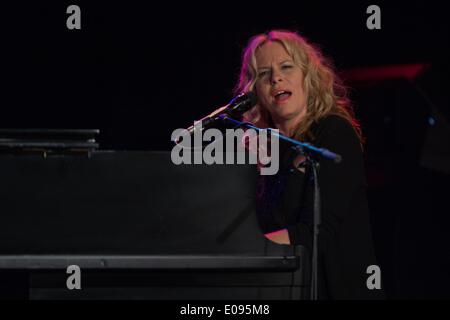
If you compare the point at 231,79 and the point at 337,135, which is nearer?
the point at 337,135

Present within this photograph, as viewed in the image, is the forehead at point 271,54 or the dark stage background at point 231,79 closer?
the forehead at point 271,54

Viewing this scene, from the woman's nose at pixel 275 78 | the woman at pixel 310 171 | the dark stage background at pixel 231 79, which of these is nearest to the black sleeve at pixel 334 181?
the woman at pixel 310 171

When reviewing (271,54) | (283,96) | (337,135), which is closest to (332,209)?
(337,135)

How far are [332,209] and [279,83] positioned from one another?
0.60 metres

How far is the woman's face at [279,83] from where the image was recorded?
2898 millimetres

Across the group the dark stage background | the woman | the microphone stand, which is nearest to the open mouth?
the woman

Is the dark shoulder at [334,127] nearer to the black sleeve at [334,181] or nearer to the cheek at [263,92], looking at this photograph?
the black sleeve at [334,181]

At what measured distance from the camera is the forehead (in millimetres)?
2926

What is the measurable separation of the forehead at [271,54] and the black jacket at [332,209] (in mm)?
360

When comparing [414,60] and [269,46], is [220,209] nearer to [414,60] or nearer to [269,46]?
[269,46]

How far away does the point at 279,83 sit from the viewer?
9.46 feet

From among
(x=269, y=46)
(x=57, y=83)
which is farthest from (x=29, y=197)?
(x=57, y=83)

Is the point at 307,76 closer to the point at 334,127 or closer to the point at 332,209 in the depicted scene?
the point at 334,127

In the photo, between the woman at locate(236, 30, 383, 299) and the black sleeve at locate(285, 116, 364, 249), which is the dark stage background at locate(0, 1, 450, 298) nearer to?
the woman at locate(236, 30, 383, 299)
